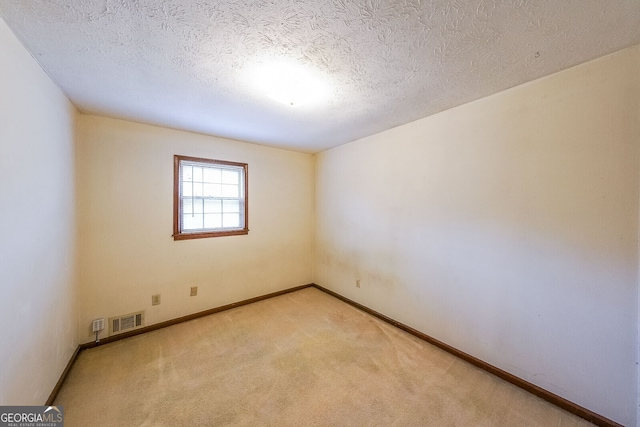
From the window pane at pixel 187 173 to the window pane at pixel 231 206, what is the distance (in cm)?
53

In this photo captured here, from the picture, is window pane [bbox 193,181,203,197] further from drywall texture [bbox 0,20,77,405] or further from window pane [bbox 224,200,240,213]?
drywall texture [bbox 0,20,77,405]

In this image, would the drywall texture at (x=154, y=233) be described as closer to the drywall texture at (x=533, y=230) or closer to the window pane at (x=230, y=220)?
the window pane at (x=230, y=220)

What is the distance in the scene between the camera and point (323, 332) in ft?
8.52

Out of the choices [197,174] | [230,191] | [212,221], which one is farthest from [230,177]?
[212,221]

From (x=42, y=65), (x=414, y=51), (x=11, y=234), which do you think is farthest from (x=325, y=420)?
(x=42, y=65)

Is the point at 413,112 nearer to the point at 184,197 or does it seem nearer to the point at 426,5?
the point at 426,5

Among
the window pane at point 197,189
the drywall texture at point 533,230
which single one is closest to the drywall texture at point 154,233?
the window pane at point 197,189

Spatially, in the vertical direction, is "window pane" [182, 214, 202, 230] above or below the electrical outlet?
above

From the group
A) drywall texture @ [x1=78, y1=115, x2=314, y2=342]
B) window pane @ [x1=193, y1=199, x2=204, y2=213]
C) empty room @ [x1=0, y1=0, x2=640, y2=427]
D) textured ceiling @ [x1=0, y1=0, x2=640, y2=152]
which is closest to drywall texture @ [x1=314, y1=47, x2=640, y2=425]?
empty room @ [x1=0, y1=0, x2=640, y2=427]

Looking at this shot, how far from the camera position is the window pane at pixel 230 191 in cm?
322

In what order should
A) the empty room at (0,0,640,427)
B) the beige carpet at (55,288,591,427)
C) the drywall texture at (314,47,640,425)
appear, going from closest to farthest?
the empty room at (0,0,640,427) < the drywall texture at (314,47,640,425) < the beige carpet at (55,288,591,427)

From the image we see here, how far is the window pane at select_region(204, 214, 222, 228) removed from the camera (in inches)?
121

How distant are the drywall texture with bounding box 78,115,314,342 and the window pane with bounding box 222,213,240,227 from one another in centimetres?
18

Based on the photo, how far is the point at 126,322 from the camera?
251 centimetres
